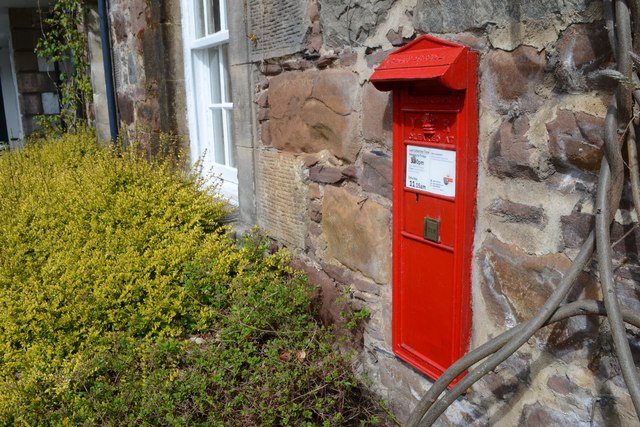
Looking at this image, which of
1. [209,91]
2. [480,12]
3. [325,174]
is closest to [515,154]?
[480,12]

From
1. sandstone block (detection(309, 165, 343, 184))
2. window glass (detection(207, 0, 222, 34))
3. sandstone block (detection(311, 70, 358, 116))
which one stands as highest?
window glass (detection(207, 0, 222, 34))

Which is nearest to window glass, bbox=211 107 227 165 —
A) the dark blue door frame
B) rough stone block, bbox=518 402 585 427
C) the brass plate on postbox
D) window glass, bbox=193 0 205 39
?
window glass, bbox=193 0 205 39

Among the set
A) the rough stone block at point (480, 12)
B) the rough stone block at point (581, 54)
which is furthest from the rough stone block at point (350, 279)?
the rough stone block at point (581, 54)

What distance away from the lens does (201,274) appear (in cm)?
307

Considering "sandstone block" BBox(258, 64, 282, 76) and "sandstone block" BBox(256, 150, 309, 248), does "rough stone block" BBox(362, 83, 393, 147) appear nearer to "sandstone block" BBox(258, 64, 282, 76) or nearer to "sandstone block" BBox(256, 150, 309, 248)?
"sandstone block" BBox(256, 150, 309, 248)

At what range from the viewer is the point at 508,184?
182 cm

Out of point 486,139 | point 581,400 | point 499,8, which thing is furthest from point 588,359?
point 499,8

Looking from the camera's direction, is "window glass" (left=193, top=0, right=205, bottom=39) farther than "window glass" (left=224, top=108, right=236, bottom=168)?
Yes

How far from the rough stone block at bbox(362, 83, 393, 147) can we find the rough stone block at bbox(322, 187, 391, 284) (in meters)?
0.29

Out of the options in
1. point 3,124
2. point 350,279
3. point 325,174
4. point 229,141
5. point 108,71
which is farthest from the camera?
point 3,124

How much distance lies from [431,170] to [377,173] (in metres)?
0.46

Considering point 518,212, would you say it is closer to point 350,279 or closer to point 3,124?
point 350,279

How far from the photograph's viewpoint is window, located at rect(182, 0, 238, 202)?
442 cm

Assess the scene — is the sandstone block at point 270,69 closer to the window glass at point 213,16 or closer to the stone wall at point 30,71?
the window glass at point 213,16
